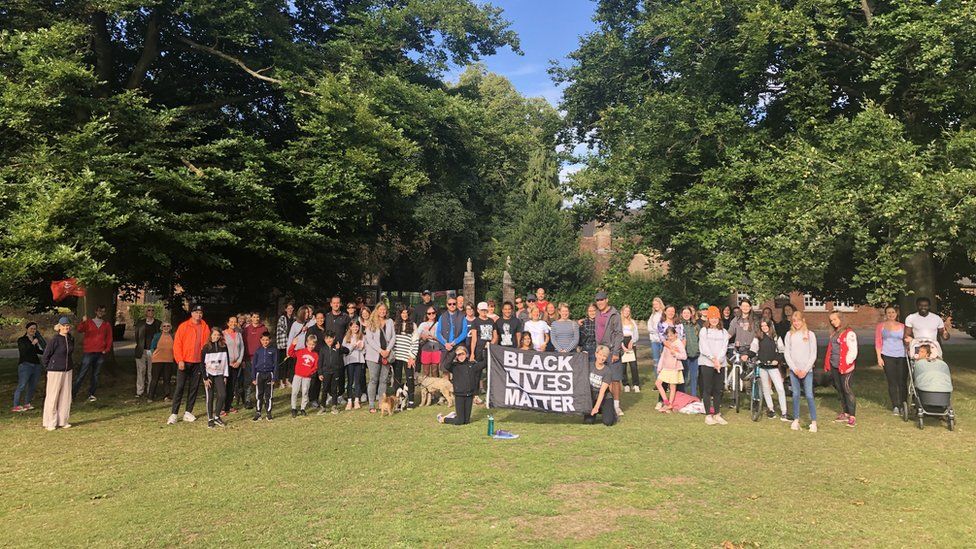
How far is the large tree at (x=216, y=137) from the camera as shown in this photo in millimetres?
12992

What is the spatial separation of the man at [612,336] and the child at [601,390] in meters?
0.43

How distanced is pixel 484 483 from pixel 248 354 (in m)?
8.44

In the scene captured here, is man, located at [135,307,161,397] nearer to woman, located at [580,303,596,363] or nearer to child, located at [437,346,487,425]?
child, located at [437,346,487,425]

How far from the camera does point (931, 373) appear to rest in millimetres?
11398

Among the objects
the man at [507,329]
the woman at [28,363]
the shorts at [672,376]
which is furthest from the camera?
the man at [507,329]

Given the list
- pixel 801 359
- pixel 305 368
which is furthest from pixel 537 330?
pixel 801 359

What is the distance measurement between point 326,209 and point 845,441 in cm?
1259

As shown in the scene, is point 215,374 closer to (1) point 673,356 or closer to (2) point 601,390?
(2) point 601,390

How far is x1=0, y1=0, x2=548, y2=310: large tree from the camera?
1299 cm

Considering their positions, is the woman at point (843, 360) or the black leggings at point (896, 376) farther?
the black leggings at point (896, 376)

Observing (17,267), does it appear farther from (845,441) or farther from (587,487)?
(845,441)

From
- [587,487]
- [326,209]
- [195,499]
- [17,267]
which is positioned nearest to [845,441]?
[587,487]

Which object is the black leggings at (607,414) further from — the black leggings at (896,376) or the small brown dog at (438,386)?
the black leggings at (896,376)

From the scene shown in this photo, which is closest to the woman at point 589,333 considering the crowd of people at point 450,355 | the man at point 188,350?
the crowd of people at point 450,355
